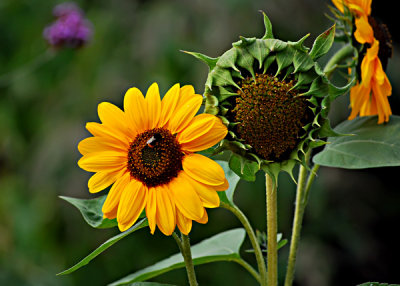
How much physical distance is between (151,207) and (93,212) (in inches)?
4.8

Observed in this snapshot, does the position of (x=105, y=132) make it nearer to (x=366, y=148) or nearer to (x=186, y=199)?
(x=186, y=199)

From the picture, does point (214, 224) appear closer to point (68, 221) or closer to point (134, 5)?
point (68, 221)

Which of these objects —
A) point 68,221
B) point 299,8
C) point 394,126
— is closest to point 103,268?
point 68,221

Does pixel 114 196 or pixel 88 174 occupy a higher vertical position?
pixel 114 196

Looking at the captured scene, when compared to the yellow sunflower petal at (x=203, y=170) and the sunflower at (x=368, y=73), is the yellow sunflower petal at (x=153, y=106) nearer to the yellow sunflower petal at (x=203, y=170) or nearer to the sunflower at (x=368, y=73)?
the yellow sunflower petal at (x=203, y=170)

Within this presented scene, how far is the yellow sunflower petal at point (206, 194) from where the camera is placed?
16.7 inches

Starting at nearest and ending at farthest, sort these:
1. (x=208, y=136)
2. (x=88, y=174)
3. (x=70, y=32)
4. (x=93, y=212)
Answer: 1. (x=208, y=136)
2. (x=93, y=212)
3. (x=70, y=32)
4. (x=88, y=174)

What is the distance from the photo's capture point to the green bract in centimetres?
44

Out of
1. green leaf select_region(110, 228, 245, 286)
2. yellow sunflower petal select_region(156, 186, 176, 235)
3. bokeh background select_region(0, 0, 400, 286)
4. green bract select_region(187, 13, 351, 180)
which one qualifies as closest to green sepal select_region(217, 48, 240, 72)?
green bract select_region(187, 13, 351, 180)

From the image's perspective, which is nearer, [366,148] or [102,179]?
[102,179]

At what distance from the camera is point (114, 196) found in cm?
43

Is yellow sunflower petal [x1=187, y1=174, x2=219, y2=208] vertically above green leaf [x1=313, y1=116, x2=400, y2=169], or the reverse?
yellow sunflower petal [x1=187, y1=174, x2=219, y2=208]

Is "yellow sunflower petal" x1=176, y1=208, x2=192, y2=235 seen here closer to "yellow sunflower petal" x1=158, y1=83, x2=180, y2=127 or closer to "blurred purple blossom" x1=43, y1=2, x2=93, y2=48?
"yellow sunflower petal" x1=158, y1=83, x2=180, y2=127

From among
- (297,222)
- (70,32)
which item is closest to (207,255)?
(297,222)
